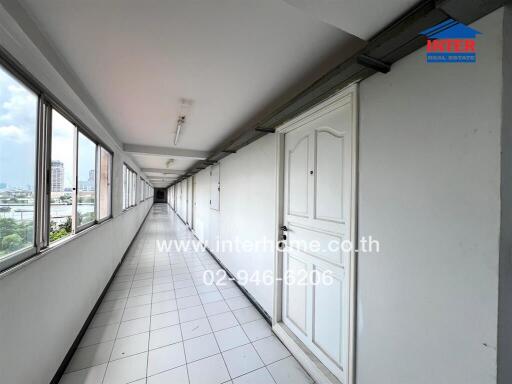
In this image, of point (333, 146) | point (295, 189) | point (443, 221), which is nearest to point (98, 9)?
point (333, 146)

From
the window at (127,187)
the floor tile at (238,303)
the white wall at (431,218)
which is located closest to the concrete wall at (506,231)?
the white wall at (431,218)

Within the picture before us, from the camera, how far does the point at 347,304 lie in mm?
1517

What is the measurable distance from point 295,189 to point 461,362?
5.42 feet

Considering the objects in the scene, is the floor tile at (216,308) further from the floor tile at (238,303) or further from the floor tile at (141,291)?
the floor tile at (141,291)

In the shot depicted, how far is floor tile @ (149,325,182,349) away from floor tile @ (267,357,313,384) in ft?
3.55

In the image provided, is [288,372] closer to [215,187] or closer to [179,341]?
[179,341]

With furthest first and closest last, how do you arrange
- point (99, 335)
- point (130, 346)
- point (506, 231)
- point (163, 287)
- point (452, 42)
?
point (163, 287) < point (99, 335) < point (130, 346) < point (452, 42) < point (506, 231)

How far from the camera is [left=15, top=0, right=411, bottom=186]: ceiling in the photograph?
118 centimetres

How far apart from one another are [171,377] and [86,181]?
259 cm

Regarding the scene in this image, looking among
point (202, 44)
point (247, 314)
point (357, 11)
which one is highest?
point (202, 44)

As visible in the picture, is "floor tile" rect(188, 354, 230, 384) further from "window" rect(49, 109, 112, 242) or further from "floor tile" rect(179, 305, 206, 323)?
"window" rect(49, 109, 112, 242)

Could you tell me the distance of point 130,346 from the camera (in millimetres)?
2131

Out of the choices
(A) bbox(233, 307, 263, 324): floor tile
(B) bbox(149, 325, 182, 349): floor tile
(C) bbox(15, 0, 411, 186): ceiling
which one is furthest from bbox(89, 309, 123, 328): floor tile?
(C) bbox(15, 0, 411, 186): ceiling

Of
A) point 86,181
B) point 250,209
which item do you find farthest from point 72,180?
point 250,209
